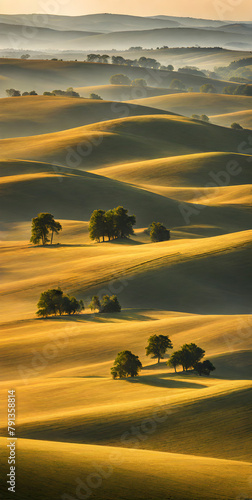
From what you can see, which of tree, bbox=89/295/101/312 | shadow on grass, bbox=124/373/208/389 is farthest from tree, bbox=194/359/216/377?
tree, bbox=89/295/101/312

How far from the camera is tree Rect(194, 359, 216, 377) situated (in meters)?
36.4

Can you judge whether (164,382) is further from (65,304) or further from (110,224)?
(110,224)

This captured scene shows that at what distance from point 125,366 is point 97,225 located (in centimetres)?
4457

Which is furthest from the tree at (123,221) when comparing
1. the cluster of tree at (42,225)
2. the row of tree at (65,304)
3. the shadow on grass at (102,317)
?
the shadow on grass at (102,317)

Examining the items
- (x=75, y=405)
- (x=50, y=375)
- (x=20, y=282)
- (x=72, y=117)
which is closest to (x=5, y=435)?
(x=75, y=405)

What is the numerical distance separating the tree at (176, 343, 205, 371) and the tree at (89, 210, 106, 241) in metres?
42.3

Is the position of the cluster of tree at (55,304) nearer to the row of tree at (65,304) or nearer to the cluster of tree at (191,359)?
the row of tree at (65,304)

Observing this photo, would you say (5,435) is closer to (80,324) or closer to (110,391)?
(110,391)

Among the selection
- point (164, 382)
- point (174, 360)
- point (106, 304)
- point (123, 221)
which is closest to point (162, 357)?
point (174, 360)

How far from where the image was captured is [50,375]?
38.0 meters

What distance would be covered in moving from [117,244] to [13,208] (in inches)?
1059

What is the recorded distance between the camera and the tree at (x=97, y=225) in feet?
257

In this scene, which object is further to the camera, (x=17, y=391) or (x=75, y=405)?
(x=17, y=391)

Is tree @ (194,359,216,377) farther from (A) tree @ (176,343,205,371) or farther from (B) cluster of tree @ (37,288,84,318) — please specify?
(B) cluster of tree @ (37,288,84,318)
